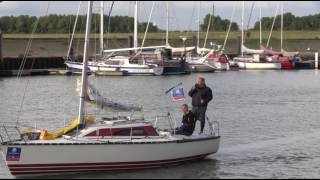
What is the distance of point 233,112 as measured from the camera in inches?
1799

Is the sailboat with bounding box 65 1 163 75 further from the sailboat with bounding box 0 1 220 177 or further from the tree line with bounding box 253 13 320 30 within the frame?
the tree line with bounding box 253 13 320 30

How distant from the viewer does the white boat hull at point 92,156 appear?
23.5 meters

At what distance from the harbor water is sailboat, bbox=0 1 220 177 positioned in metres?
0.38

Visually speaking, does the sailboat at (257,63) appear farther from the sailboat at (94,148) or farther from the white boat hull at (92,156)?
the white boat hull at (92,156)

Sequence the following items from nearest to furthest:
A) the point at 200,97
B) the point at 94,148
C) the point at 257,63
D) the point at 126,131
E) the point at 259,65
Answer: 1. the point at 94,148
2. the point at 126,131
3. the point at 200,97
4. the point at 259,65
5. the point at 257,63

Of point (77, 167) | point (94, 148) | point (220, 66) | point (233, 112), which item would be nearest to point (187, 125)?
point (94, 148)

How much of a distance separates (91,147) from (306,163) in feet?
27.7

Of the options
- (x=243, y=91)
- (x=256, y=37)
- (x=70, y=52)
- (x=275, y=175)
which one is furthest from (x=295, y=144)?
(x=256, y=37)

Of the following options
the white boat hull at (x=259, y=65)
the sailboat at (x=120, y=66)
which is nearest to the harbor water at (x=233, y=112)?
the sailboat at (x=120, y=66)

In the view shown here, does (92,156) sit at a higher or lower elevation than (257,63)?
higher

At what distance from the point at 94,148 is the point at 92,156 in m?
0.31

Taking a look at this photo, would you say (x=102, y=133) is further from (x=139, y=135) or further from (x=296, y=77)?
(x=296, y=77)

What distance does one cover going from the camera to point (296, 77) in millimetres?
85625

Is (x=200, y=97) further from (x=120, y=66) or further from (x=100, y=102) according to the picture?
(x=120, y=66)
